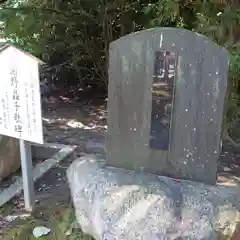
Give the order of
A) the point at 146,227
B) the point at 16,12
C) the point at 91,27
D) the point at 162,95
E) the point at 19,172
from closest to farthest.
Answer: the point at 146,227 → the point at 162,95 → the point at 19,172 → the point at 16,12 → the point at 91,27

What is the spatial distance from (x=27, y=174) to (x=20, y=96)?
635 millimetres

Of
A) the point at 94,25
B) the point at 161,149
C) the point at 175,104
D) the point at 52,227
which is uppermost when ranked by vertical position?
the point at 94,25

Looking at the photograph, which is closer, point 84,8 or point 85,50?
point 84,8

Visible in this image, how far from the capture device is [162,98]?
294 centimetres

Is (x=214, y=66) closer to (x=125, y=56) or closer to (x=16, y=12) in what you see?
(x=125, y=56)

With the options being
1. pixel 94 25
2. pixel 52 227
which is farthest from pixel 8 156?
pixel 94 25

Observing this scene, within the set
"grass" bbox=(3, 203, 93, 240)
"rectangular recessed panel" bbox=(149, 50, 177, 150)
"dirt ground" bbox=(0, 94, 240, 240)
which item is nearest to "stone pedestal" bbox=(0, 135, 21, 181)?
"dirt ground" bbox=(0, 94, 240, 240)

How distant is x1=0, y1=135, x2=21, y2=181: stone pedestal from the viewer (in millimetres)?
3916

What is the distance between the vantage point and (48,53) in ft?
22.6

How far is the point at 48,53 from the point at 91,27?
838mm

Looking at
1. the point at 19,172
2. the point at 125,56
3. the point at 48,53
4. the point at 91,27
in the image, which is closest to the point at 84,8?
the point at 91,27

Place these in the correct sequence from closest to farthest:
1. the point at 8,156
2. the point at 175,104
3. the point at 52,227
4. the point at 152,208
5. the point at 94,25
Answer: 1. the point at 152,208
2. the point at 175,104
3. the point at 52,227
4. the point at 8,156
5. the point at 94,25

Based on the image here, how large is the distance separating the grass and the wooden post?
13 cm

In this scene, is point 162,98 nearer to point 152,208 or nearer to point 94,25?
point 152,208
